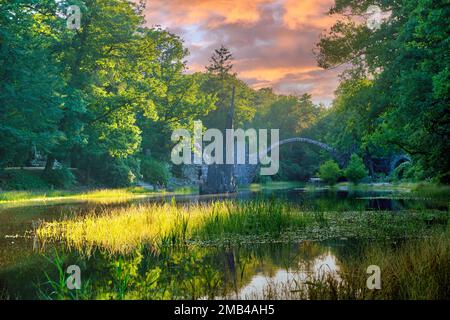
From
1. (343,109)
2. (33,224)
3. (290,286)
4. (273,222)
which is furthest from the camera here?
(343,109)

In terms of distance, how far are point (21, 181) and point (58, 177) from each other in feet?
8.82

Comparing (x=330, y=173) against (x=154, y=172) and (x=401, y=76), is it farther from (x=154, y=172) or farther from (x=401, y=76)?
(x=401, y=76)

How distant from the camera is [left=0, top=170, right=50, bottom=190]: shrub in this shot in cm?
3186

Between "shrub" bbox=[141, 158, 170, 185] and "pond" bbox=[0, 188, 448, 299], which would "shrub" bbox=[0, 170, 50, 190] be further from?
"pond" bbox=[0, 188, 448, 299]

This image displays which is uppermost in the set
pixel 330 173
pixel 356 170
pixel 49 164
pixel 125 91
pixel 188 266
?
pixel 125 91

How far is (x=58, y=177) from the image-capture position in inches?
1373

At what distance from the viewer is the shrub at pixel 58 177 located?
34750 mm

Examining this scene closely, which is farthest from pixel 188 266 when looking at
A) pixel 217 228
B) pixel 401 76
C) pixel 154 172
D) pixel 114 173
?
pixel 154 172

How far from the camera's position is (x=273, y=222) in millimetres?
13227

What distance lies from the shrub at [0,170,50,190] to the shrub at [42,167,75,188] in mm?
506

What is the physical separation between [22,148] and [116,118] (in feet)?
27.0

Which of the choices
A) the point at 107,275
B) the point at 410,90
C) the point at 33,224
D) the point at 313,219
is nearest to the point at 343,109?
the point at 410,90

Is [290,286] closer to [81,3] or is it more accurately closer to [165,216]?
[165,216]

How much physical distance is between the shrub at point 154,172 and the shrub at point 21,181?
42.4 feet
